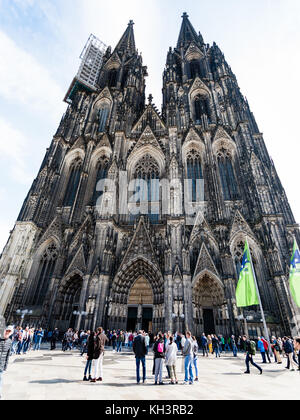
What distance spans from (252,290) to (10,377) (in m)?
10.2

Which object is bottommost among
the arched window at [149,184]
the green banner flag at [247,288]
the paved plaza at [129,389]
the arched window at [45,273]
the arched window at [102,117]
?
the paved plaza at [129,389]

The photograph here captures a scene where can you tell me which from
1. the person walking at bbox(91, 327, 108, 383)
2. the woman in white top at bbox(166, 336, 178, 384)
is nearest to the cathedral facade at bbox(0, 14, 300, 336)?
the woman in white top at bbox(166, 336, 178, 384)

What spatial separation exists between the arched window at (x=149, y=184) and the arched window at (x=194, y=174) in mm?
3311

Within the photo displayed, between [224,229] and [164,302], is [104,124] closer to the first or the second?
[224,229]

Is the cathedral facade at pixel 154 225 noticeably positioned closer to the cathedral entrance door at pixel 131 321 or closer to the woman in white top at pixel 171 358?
the cathedral entrance door at pixel 131 321

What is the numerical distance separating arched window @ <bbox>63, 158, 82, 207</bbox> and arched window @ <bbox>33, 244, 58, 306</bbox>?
199 inches

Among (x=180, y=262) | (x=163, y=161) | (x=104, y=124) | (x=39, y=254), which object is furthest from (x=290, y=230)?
(x=104, y=124)

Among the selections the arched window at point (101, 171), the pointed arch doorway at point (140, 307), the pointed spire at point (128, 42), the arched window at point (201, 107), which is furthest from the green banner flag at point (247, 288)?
the pointed spire at point (128, 42)

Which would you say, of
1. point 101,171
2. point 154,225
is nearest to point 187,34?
point 101,171

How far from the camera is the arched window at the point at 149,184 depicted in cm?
2198

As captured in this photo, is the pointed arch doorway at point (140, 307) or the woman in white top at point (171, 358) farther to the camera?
the pointed arch doorway at point (140, 307)

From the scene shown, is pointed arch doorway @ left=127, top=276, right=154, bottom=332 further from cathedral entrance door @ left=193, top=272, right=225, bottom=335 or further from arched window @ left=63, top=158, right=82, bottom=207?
arched window @ left=63, top=158, right=82, bottom=207
